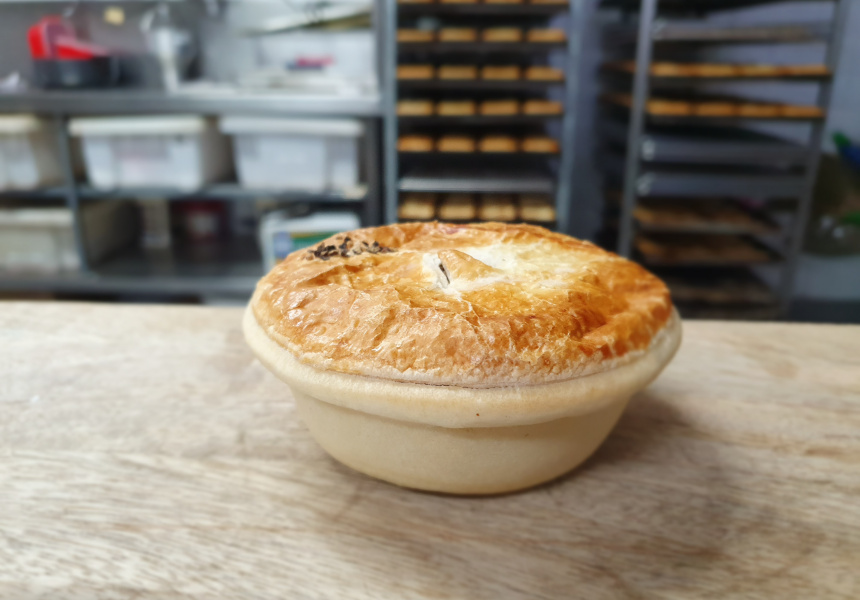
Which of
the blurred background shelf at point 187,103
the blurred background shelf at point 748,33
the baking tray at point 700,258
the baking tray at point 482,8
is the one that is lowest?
the baking tray at point 700,258

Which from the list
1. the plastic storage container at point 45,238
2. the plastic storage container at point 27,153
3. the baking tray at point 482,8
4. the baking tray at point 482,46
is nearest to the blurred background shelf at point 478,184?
the baking tray at point 482,46

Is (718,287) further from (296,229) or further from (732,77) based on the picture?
(296,229)

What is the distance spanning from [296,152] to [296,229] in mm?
323

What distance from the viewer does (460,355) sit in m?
0.54

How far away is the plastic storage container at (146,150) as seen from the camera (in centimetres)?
239

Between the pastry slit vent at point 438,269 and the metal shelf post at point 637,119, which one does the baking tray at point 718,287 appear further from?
the pastry slit vent at point 438,269

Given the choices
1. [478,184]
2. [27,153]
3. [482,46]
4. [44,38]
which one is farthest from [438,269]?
[44,38]

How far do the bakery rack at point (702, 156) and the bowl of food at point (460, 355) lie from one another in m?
1.87

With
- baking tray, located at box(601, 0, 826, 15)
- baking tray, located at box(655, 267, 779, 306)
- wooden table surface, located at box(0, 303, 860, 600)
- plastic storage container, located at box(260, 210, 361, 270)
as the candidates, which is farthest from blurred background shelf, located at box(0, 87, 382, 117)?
wooden table surface, located at box(0, 303, 860, 600)

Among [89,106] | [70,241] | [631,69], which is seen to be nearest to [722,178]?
[631,69]

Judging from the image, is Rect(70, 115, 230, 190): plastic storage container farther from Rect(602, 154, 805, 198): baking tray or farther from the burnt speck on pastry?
the burnt speck on pastry

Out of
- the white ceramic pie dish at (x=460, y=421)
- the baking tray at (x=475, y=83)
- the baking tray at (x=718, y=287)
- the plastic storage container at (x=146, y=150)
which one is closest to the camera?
the white ceramic pie dish at (x=460, y=421)

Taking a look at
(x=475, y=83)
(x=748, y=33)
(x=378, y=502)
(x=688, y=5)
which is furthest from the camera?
(x=688, y=5)

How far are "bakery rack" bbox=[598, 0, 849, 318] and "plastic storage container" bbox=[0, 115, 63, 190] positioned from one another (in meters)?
2.42
